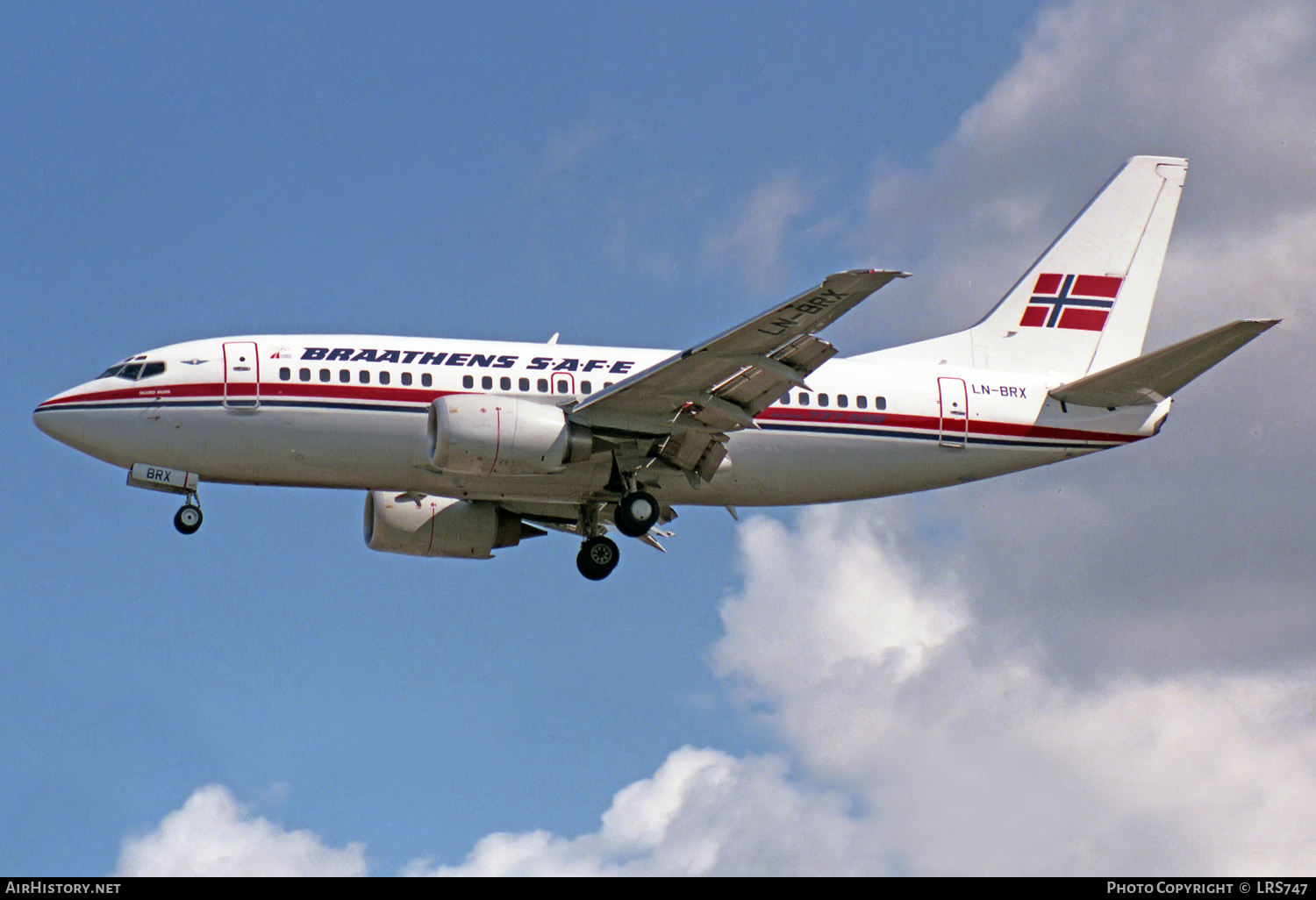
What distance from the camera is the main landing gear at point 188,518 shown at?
3612 cm

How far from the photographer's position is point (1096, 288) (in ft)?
140

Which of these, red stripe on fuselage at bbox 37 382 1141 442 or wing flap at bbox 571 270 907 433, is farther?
red stripe on fuselage at bbox 37 382 1141 442

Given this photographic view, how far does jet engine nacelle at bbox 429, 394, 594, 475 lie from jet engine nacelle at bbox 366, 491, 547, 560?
20.6 ft

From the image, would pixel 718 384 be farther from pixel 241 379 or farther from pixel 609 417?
pixel 241 379

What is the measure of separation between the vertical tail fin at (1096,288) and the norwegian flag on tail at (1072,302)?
0.07 ft

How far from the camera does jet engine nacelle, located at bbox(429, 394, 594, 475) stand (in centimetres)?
3409

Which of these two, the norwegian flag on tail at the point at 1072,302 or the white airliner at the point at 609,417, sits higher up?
the norwegian flag on tail at the point at 1072,302

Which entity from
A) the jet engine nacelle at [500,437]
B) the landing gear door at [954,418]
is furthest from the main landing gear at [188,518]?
the landing gear door at [954,418]

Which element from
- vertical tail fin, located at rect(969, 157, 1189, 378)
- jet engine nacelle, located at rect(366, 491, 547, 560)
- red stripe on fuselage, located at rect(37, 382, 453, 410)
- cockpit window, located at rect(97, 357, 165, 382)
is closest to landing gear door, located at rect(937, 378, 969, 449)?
vertical tail fin, located at rect(969, 157, 1189, 378)

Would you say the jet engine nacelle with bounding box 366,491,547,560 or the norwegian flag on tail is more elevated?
the norwegian flag on tail

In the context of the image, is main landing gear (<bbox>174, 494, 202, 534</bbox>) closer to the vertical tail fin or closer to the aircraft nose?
the aircraft nose

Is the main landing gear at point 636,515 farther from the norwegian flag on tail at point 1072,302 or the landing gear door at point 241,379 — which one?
the norwegian flag on tail at point 1072,302

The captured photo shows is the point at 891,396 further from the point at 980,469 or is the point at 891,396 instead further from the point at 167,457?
the point at 167,457

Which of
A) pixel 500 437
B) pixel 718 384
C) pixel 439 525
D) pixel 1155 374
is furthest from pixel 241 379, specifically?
pixel 1155 374
